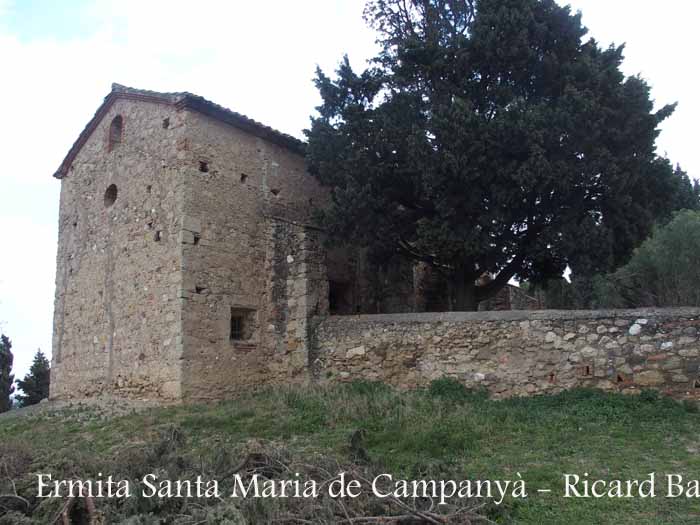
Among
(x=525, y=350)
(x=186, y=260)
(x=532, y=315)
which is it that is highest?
(x=186, y=260)

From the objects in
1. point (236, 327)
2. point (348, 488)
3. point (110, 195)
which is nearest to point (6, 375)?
point (110, 195)

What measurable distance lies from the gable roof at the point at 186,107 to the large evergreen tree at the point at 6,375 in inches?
435

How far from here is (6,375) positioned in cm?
2362

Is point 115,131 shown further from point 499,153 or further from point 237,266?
point 499,153

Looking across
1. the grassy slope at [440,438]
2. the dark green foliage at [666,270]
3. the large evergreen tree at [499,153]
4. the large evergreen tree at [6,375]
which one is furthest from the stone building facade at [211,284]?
the large evergreen tree at [6,375]

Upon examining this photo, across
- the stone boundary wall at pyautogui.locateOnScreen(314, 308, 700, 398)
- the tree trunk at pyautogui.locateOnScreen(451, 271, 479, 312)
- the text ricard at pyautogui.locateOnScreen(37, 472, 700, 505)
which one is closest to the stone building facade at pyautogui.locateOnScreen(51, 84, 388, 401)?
the stone boundary wall at pyautogui.locateOnScreen(314, 308, 700, 398)

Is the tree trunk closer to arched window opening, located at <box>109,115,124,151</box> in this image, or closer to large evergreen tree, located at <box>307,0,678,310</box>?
large evergreen tree, located at <box>307,0,678,310</box>

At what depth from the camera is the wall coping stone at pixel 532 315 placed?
9453mm

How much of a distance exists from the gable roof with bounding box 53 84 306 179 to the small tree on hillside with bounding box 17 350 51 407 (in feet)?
37.4

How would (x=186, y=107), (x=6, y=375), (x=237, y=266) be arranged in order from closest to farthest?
(x=186, y=107) < (x=237, y=266) < (x=6, y=375)

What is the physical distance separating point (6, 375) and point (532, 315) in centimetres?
2066

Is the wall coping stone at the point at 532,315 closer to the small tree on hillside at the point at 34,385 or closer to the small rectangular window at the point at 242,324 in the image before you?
the small rectangular window at the point at 242,324

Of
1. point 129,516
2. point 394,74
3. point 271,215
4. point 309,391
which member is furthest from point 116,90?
point 129,516

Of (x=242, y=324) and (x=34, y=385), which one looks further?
(x=34, y=385)
